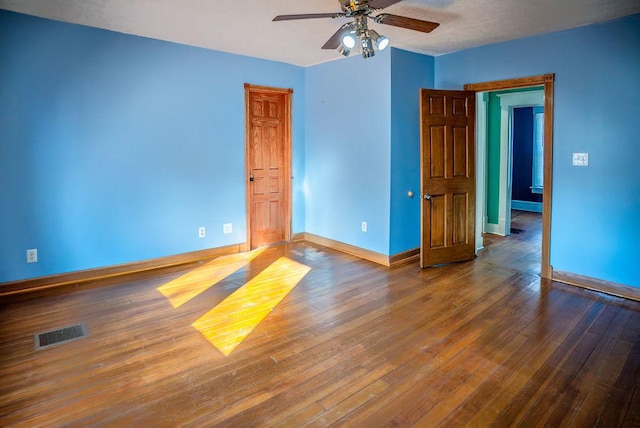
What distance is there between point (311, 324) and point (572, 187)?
9.87ft

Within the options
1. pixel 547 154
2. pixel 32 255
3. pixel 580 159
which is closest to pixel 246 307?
pixel 32 255

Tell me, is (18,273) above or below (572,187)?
below

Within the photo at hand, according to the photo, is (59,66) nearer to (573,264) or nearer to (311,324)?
(311,324)

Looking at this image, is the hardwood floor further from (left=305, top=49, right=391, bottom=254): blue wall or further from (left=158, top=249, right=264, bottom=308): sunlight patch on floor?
(left=305, top=49, right=391, bottom=254): blue wall

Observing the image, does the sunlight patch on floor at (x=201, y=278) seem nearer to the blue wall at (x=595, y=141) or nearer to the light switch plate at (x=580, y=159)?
the blue wall at (x=595, y=141)

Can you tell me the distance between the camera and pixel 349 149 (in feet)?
16.8

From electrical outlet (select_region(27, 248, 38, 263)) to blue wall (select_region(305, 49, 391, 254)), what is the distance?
3398 millimetres

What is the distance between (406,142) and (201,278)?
2.89 m

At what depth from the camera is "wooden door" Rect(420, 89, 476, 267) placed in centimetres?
445

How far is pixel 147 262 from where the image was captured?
4.50 metres

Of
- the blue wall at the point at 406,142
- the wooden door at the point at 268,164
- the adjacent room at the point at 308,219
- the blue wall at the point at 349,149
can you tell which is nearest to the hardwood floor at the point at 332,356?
the adjacent room at the point at 308,219

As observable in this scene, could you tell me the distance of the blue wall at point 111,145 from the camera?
366cm

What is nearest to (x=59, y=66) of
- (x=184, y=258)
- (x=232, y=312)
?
(x=184, y=258)

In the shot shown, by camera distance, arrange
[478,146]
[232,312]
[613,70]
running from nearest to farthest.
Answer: [232,312] < [613,70] < [478,146]
